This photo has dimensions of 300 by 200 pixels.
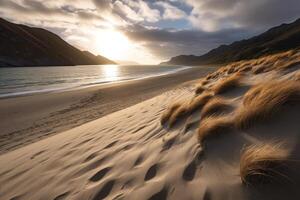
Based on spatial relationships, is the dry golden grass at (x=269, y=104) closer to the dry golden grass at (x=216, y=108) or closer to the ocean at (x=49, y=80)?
the dry golden grass at (x=216, y=108)

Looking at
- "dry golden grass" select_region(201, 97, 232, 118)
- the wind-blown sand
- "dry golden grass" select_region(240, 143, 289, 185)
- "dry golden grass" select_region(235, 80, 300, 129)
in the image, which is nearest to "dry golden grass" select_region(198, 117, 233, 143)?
the wind-blown sand

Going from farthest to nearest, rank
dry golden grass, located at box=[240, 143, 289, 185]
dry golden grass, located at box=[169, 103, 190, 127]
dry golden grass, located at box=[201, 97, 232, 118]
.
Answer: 1. dry golden grass, located at box=[169, 103, 190, 127]
2. dry golden grass, located at box=[201, 97, 232, 118]
3. dry golden grass, located at box=[240, 143, 289, 185]

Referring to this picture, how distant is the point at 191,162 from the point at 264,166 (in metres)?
0.97

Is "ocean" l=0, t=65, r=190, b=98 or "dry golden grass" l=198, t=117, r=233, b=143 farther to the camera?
"ocean" l=0, t=65, r=190, b=98


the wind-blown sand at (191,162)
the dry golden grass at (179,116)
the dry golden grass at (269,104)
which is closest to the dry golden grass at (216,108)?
the wind-blown sand at (191,162)

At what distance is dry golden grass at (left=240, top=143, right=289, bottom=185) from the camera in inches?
74.8

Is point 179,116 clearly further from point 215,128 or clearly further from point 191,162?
point 191,162

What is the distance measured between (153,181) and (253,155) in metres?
1.24

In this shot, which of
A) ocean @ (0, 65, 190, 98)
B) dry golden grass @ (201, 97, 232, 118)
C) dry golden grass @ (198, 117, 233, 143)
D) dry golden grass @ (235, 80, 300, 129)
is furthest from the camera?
ocean @ (0, 65, 190, 98)

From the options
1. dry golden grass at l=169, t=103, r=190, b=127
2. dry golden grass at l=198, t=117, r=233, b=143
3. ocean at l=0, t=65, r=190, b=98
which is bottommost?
ocean at l=0, t=65, r=190, b=98

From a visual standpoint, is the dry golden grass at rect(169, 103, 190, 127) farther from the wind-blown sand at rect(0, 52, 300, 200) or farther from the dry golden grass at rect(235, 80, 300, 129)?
the dry golden grass at rect(235, 80, 300, 129)

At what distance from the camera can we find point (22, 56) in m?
132

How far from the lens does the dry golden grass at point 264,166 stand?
Result: 1.90 meters

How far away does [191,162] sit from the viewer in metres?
2.74
